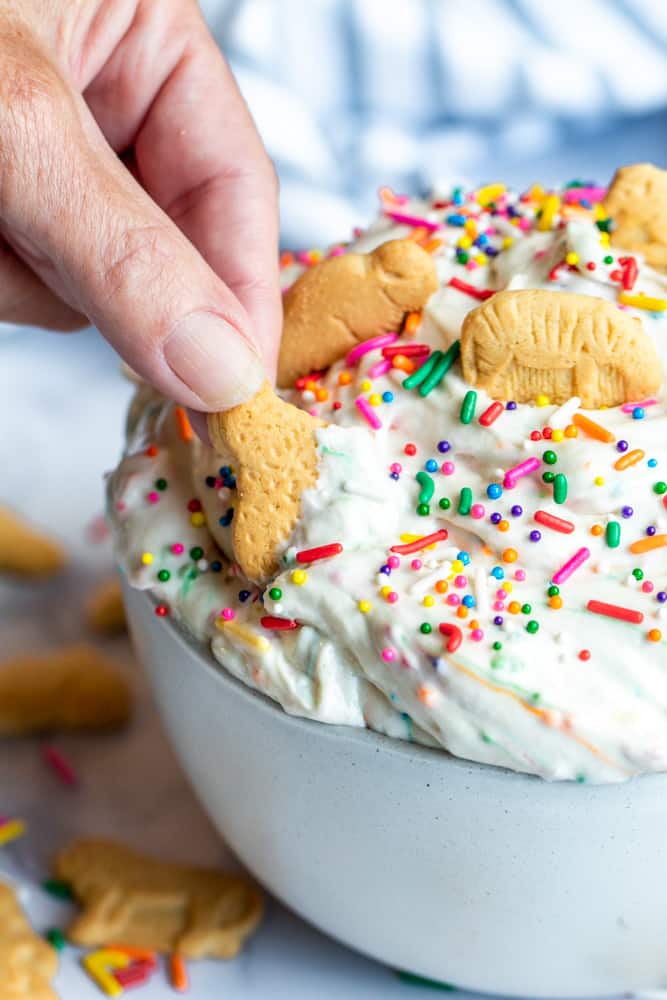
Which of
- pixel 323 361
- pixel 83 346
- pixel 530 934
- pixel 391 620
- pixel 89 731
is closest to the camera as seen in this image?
pixel 391 620

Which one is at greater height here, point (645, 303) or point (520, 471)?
point (645, 303)

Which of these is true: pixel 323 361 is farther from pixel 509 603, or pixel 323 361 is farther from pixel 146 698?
pixel 146 698

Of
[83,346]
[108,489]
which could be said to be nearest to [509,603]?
[108,489]

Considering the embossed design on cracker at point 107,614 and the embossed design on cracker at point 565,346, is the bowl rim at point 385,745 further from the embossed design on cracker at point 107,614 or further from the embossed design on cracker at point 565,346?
the embossed design on cracker at point 107,614

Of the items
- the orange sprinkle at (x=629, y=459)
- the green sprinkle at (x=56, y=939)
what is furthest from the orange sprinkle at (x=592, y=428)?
the green sprinkle at (x=56, y=939)

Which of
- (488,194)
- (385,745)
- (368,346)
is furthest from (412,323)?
(385,745)

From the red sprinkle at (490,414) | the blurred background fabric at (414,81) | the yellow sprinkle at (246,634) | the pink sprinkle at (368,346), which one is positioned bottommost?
the yellow sprinkle at (246,634)

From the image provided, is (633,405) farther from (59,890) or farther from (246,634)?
(59,890)
